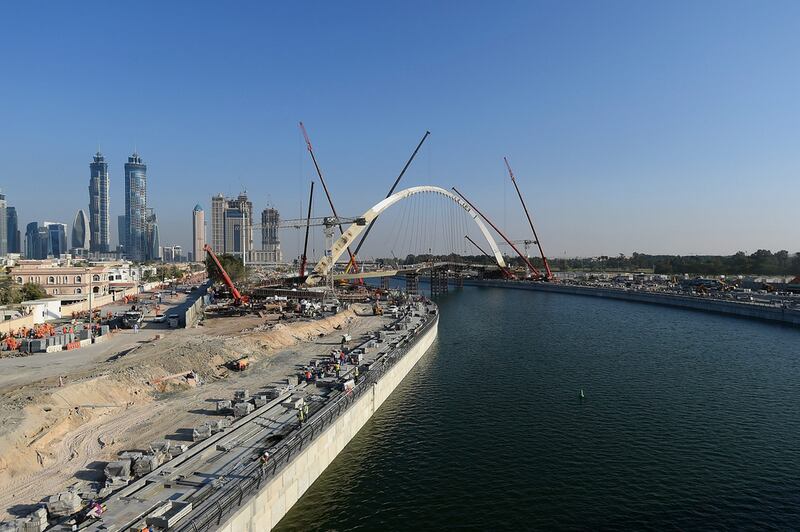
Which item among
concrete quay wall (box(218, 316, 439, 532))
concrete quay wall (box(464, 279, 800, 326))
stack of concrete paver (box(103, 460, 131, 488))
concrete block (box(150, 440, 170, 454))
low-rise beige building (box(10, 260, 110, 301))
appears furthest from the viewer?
concrete quay wall (box(464, 279, 800, 326))

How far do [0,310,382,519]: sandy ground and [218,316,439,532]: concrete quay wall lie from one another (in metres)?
5.56

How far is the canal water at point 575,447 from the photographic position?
19.6m

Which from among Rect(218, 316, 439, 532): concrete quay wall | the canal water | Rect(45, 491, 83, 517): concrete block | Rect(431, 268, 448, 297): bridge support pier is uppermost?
Rect(431, 268, 448, 297): bridge support pier

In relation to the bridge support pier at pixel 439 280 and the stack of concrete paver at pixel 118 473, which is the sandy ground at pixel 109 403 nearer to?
the stack of concrete paver at pixel 118 473

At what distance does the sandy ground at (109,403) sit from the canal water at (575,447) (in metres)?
8.28

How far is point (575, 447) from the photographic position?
25953 millimetres

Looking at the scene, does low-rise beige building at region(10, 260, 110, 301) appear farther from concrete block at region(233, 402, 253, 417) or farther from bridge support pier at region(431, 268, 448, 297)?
bridge support pier at region(431, 268, 448, 297)

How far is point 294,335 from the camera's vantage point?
49.1 metres

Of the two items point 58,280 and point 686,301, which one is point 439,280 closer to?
point 686,301

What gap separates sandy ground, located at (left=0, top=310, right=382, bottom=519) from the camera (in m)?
18.8

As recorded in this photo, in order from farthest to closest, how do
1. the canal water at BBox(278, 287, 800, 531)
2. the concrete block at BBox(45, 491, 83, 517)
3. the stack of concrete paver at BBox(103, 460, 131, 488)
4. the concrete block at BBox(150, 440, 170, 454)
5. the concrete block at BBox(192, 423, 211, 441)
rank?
the concrete block at BBox(192, 423, 211, 441) < the concrete block at BBox(150, 440, 170, 454) < the canal water at BBox(278, 287, 800, 531) < the stack of concrete paver at BBox(103, 460, 131, 488) < the concrete block at BBox(45, 491, 83, 517)

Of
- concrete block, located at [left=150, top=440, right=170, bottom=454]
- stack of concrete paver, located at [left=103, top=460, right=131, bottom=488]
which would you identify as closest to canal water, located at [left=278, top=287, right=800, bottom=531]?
concrete block, located at [left=150, top=440, right=170, bottom=454]

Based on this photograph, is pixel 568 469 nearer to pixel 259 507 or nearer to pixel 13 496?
pixel 259 507

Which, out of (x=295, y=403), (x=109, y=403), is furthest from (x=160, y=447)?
(x=109, y=403)
